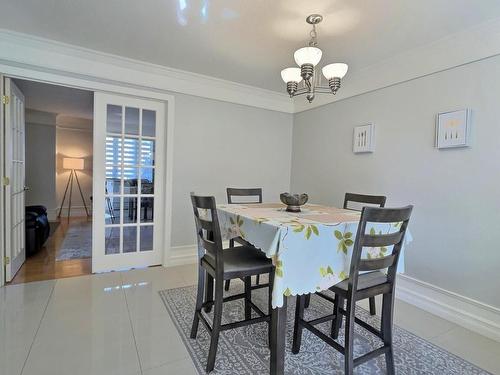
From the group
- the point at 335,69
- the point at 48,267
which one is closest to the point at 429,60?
the point at 335,69

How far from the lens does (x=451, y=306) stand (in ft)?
7.59

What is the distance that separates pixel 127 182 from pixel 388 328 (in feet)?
9.56

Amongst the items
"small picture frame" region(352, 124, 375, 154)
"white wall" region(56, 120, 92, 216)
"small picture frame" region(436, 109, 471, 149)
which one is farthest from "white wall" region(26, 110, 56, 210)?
"small picture frame" region(436, 109, 471, 149)

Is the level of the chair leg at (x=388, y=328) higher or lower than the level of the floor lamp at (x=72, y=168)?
lower

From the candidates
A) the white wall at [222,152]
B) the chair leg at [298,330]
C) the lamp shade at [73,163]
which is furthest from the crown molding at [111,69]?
the lamp shade at [73,163]

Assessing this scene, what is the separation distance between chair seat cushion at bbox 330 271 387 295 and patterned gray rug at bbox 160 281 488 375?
53 cm

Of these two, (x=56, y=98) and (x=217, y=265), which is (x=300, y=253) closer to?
(x=217, y=265)

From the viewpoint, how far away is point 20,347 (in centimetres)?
175

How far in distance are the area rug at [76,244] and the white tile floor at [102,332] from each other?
3.30 feet

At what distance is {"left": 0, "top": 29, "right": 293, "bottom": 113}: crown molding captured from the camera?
2.55m

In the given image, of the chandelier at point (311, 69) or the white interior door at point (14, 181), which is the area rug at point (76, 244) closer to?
the white interior door at point (14, 181)

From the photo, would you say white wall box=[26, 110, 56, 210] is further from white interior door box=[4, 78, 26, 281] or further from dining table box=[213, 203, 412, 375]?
dining table box=[213, 203, 412, 375]

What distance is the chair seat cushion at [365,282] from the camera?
1.52 metres

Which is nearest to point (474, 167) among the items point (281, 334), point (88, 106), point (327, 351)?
point (327, 351)
